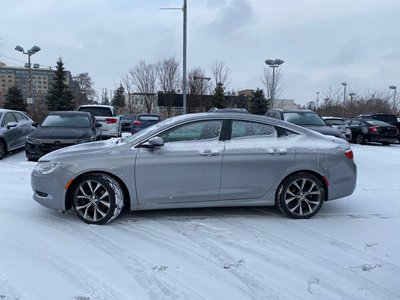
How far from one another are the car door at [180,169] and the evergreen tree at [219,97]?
29.0 metres

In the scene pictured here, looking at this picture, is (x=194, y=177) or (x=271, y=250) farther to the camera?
(x=194, y=177)

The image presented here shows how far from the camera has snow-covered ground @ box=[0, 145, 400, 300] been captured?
338 cm

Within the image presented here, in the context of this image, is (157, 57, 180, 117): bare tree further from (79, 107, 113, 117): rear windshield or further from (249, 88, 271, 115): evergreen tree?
(79, 107, 113, 117): rear windshield

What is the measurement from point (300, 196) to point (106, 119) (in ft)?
37.6

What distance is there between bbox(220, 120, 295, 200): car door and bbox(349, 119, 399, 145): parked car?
47.3 feet

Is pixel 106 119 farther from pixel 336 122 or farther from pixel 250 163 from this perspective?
pixel 336 122

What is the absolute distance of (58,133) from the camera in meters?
10.2

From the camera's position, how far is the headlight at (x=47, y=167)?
4965mm

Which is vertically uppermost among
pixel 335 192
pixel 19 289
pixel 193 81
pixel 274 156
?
pixel 193 81

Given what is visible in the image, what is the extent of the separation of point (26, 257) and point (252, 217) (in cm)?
302

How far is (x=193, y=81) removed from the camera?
3512 centimetres

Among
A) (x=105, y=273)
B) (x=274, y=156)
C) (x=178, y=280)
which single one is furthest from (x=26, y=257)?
(x=274, y=156)

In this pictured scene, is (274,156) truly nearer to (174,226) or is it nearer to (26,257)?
(174,226)

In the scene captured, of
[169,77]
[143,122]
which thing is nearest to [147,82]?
[169,77]
